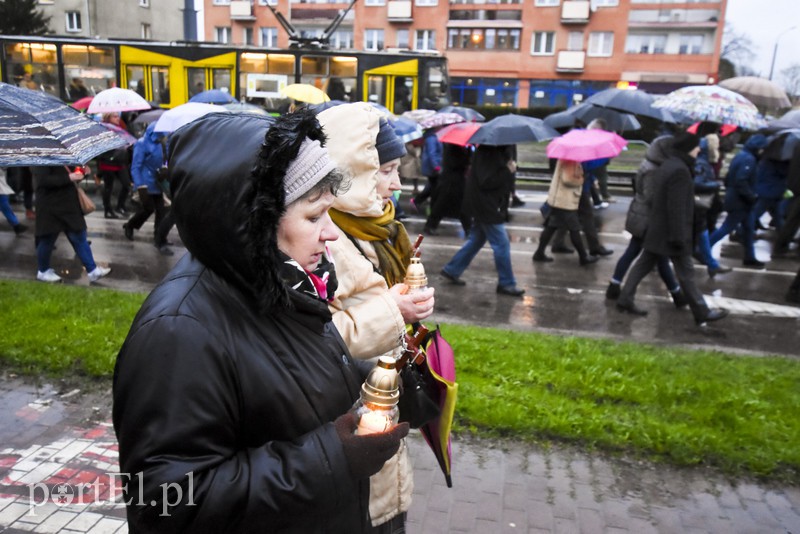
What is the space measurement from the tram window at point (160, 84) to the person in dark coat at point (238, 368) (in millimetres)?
18152

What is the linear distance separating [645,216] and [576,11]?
154 feet

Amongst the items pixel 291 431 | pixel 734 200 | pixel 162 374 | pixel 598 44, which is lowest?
pixel 734 200

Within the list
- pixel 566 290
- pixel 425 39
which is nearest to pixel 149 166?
pixel 566 290

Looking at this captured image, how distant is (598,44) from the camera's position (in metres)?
50.1

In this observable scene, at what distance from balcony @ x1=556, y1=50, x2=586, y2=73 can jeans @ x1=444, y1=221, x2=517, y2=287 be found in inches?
1790

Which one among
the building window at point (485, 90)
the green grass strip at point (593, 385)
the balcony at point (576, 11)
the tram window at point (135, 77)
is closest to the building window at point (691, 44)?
the balcony at point (576, 11)

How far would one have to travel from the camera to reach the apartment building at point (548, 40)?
49844 millimetres

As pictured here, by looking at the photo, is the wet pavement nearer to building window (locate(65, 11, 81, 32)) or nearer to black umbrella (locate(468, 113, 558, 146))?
black umbrella (locate(468, 113, 558, 146))

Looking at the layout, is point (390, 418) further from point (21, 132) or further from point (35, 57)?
point (35, 57)

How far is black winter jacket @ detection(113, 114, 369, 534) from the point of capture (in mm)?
1427

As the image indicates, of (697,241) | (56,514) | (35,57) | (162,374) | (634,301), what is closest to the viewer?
(162,374)

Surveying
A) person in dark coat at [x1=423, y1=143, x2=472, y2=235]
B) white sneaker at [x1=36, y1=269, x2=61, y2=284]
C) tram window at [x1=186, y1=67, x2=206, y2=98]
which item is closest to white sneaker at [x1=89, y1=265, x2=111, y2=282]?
white sneaker at [x1=36, y1=269, x2=61, y2=284]

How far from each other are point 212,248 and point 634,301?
7219 millimetres

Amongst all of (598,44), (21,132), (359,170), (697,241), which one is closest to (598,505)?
(359,170)
